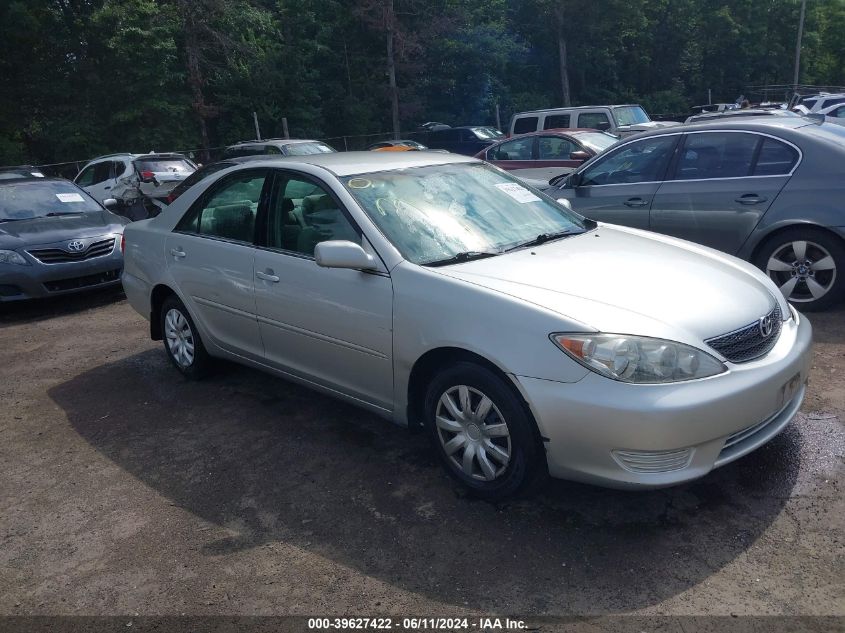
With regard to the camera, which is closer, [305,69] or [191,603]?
[191,603]

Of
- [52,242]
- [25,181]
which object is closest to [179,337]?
[52,242]

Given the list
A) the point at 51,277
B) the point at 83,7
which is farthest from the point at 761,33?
the point at 51,277

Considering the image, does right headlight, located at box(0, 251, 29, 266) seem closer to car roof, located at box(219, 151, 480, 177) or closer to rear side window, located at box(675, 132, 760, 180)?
car roof, located at box(219, 151, 480, 177)

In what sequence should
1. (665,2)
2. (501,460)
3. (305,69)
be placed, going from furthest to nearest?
(665,2), (305,69), (501,460)

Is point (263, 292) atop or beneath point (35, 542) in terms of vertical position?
atop

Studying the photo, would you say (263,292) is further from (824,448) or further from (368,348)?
(824,448)

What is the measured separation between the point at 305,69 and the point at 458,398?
2953 centimetres

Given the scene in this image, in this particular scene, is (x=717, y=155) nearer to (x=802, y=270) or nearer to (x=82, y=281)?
(x=802, y=270)

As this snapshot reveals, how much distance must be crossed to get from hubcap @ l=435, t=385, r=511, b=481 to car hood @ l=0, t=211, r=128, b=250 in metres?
6.40

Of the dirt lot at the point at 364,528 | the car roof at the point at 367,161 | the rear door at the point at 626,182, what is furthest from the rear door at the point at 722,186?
the car roof at the point at 367,161

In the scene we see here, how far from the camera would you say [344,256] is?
3582mm

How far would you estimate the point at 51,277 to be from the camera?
7.84m

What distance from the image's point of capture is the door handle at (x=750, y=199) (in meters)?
5.91

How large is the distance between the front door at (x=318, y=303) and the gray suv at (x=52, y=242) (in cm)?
463
